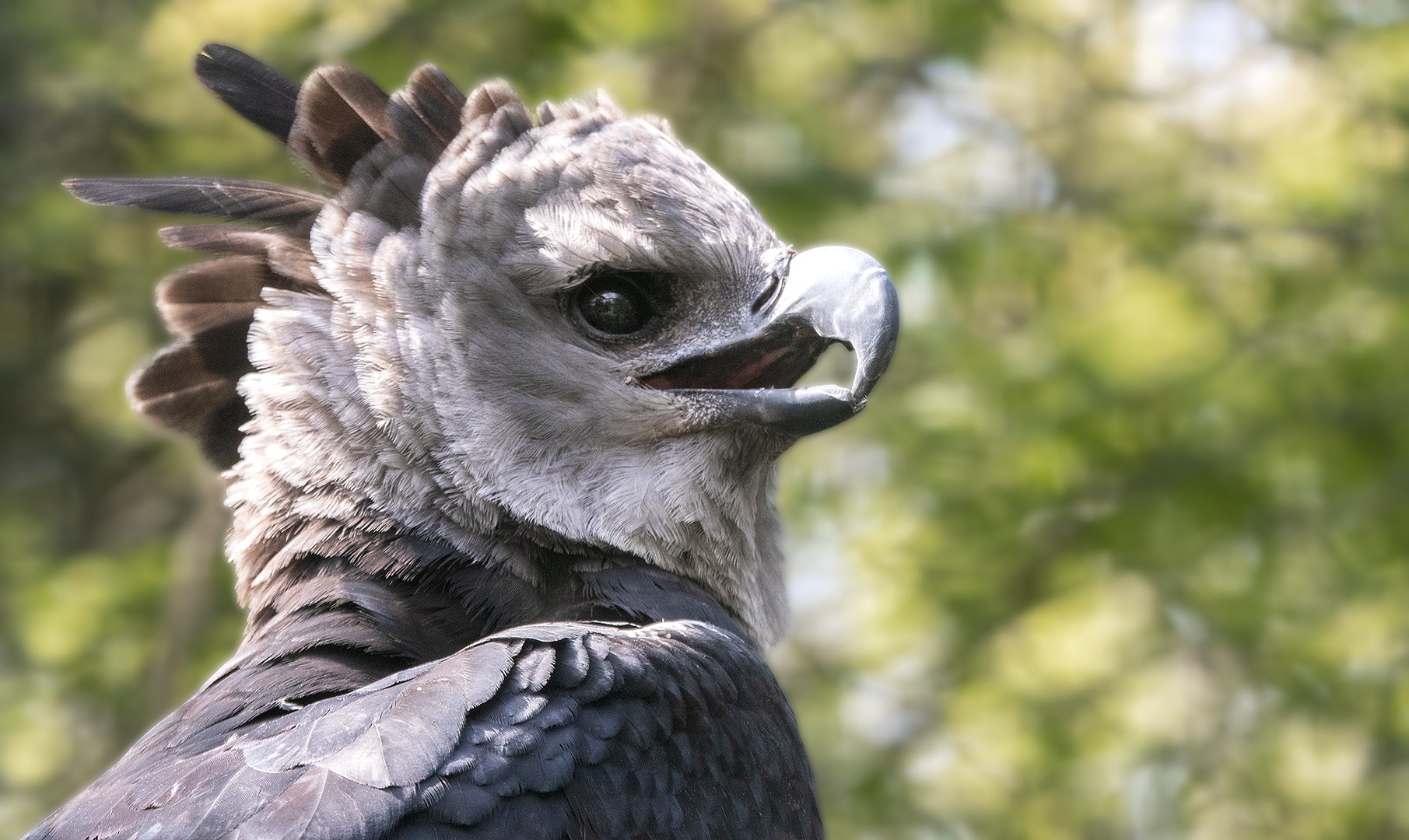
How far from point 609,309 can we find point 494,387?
0.95 ft

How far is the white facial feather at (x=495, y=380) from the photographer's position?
9.25ft

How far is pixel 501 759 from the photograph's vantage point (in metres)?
2.14

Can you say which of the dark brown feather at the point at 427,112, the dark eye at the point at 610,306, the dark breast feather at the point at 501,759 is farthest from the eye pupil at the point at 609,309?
the dark breast feather at the point at 501,759

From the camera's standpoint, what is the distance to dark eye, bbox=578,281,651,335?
9.73ft

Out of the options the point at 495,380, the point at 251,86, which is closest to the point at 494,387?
the point at 495,380

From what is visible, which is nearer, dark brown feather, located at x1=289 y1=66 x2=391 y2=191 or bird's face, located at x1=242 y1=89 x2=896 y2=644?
bird's face, located at x1=242 y1=89 x2=896 y2=644

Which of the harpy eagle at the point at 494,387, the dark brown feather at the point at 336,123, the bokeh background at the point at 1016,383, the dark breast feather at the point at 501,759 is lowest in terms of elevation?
the dark breast feather at the point at 501,759

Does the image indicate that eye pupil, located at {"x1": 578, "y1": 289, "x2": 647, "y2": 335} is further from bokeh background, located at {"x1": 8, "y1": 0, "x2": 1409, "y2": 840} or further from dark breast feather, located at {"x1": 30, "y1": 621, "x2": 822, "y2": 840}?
bokeh background, located at {"x1": 8, "y1": 0, "x2": 1409, "y2": 840}

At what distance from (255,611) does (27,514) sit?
18.1 ft

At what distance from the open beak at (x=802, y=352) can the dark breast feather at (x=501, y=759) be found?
51cm

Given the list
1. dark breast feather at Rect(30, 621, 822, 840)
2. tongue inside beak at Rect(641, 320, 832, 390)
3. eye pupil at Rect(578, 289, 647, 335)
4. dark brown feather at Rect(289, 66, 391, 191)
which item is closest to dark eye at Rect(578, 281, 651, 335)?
eye pupil at Rect(578, 289, 647, 335)

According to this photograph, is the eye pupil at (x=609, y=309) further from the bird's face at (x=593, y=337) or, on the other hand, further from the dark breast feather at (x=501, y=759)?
the dark breast feather at (x=501, y=759)

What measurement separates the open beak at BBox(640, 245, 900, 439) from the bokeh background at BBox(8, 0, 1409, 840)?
3.38 meters

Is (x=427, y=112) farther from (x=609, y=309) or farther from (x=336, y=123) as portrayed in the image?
(x=609, y=309)
